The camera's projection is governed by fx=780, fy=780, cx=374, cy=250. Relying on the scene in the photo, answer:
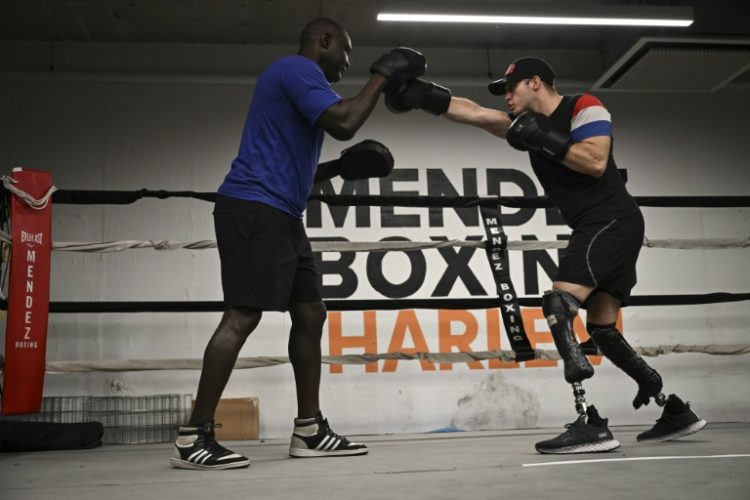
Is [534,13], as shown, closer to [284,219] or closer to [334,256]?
[334,256]

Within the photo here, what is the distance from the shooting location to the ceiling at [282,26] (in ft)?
14.6

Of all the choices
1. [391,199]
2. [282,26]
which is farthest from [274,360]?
[282,26]

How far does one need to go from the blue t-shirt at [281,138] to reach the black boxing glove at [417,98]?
1.17ft

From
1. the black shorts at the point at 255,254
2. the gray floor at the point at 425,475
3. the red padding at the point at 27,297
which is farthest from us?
the red padding at the point at 27,297

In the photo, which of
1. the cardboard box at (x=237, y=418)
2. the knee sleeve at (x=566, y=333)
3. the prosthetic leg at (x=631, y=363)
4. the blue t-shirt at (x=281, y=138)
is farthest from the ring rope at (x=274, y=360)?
the blue t-shirt at (x=281, y=138)

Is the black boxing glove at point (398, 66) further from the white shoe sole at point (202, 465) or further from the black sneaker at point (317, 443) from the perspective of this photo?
the white shoe sole at point (202, 465)

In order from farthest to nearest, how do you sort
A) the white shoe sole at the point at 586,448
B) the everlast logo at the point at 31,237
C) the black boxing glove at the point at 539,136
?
1. the everlast logo at the point at 31,237
2. the black boxing glove at the point at 539,136
3. the white shoe sole at the point at 586,448

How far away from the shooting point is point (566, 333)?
2.35 m

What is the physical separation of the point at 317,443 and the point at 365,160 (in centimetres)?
89

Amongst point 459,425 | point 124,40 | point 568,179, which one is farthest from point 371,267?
point 568,179

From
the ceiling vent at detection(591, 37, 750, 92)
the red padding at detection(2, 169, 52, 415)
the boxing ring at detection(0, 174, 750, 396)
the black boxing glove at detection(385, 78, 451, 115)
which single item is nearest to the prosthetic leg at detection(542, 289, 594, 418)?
the boxing ring at detection(0, 174, 750, 396)

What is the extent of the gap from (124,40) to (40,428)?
110 inches

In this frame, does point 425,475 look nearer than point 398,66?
Yes

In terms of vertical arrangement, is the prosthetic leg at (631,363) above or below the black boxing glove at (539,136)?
below
